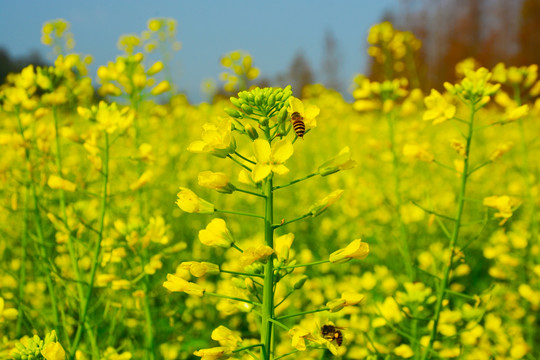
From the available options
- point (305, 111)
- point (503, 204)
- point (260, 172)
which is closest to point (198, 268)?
point (260, 172)

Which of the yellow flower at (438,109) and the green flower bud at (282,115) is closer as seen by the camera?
the green flower bud at (282,115)

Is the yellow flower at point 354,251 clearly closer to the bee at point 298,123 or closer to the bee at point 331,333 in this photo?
the bee at point 331,333

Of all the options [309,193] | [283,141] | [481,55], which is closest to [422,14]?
[481,55]

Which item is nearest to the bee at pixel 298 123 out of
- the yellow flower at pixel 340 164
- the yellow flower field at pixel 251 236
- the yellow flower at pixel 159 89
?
the yellow flower field at pixel 251 236

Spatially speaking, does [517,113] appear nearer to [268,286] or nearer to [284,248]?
[284,248]

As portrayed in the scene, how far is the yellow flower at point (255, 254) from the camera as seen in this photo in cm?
113

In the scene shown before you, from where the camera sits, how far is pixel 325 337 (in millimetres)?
1275

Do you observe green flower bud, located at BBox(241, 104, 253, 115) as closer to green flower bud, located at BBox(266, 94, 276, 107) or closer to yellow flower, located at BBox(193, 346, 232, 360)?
green flower bud, located at BBox(266, 94, 276, 107)

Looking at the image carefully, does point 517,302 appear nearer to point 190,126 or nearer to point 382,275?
point 382,275

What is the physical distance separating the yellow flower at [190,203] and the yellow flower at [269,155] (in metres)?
0.22

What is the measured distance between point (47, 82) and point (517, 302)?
9.74 feet

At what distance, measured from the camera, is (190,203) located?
1.32m

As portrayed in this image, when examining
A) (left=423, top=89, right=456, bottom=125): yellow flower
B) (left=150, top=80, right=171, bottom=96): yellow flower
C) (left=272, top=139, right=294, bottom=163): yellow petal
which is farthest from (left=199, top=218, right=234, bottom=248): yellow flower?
(left=150, top=80, right=171, bottom=96): yellow flower

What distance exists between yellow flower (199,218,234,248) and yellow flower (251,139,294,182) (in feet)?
0.61
